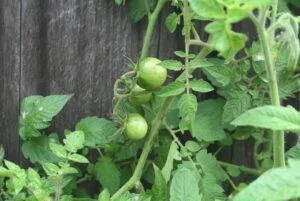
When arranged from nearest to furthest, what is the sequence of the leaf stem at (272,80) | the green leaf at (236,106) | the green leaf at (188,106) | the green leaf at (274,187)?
the green leaf at (274,187)
the leaf stem at (272,80)
the green leaf at (188,106)
the green leaf at (236,106)

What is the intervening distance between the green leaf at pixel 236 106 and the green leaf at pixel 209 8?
0.80m

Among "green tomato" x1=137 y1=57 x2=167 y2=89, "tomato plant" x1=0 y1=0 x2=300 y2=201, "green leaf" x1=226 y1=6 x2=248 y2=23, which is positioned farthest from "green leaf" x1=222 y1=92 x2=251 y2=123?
"green leaf" x1=226 y1=6 x2=248 y2=23

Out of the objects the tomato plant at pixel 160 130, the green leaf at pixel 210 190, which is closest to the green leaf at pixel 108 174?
the tomato plant at pixel 160 130

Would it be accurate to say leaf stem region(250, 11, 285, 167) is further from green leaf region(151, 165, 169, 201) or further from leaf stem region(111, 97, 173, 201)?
leaf stem region(111, 97, 173, 201)

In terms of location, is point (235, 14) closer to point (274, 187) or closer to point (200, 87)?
point (274, 187)

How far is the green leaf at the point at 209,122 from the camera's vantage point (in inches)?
78.9

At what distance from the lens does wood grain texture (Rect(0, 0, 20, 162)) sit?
1.95m

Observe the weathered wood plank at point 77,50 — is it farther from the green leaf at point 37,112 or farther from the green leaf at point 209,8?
the green leaf at point 209,8

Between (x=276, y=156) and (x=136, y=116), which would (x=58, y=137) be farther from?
(x=276, y=156)

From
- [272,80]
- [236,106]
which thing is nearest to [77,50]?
[236,106]

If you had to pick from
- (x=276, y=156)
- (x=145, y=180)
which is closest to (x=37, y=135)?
(x=145, y=180)

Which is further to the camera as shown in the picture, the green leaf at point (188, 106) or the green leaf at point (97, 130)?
the green leaf at point (97, 130)

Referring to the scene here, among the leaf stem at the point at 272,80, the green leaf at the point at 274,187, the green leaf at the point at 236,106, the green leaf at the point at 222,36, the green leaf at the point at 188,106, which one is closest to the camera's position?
the green leaf at the point at 274,187

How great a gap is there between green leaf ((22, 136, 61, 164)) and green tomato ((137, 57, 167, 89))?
0.38 metres
